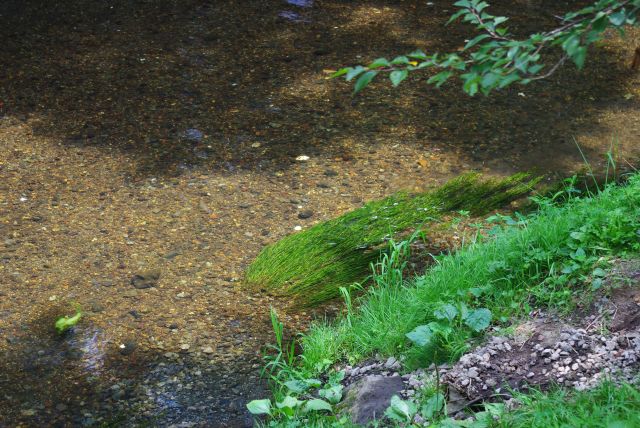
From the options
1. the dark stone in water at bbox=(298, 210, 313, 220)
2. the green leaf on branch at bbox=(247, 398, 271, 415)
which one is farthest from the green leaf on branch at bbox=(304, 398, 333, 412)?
the dark stone in water at bbox=(298, 210, 313, 220)

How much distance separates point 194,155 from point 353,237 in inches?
44.4

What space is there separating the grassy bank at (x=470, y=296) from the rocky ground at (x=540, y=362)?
6 cm

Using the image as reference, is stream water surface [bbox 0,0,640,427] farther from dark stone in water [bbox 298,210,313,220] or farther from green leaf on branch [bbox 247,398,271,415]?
green leaf on branch [bbox 247,398,271,415]

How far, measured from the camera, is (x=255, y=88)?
5176mm

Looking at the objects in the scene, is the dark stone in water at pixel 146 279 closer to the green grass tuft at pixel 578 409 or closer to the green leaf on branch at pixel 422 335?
the green leaf on branch at pixel 422 335

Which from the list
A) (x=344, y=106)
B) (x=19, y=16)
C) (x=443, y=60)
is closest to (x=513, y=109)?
(x=344, y=106)

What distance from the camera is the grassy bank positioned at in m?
2.85

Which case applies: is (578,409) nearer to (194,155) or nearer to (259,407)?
(259,407)

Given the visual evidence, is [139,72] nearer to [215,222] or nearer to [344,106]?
[344,106]

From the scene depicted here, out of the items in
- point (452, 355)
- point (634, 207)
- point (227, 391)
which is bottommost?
point (227, 391)

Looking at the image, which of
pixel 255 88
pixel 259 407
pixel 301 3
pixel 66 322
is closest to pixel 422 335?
pixel 259 407

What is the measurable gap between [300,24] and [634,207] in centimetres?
342

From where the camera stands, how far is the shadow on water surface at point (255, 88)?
182 inches

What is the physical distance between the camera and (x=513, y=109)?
4.93 metres
